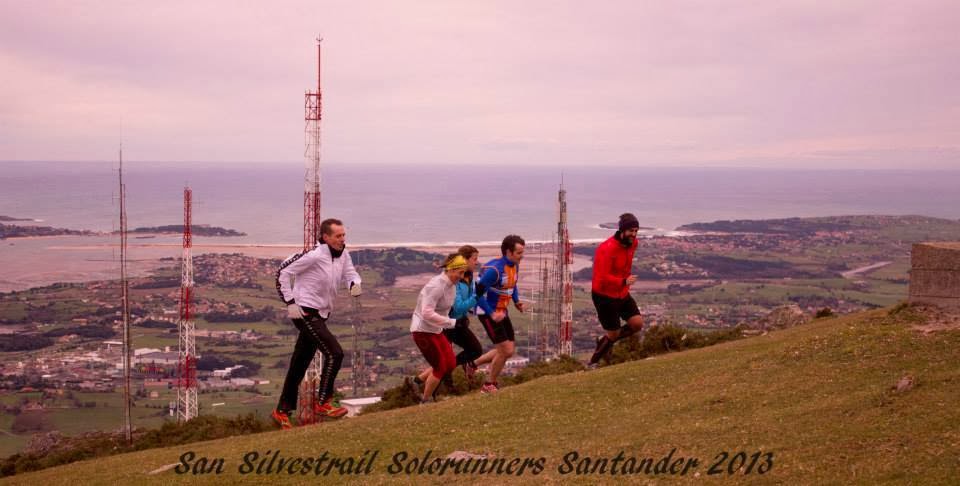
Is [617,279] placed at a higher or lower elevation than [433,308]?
higher

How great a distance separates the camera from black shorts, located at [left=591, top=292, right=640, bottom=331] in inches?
551

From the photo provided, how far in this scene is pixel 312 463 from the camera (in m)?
9.47

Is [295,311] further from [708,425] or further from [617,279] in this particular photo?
[708,425]

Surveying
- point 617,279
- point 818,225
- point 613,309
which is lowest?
point 818,225

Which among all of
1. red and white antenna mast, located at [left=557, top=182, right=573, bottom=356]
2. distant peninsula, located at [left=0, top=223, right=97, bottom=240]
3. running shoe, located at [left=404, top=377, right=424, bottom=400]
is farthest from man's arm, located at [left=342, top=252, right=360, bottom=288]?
distant peninsula, located at [left=0, top=223, right=97, bottom=240]

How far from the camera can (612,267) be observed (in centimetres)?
1359

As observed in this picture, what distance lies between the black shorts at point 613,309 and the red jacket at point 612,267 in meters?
0.16

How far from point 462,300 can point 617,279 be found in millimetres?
2246

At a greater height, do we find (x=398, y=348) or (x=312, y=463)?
(x=312, y=463)

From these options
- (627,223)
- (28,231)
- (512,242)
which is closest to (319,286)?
(512,242)

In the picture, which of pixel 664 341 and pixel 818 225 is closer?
pixel 664 341

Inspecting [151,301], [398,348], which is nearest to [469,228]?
[151,301]

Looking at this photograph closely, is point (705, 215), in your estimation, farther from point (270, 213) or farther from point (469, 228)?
point (270, 213)

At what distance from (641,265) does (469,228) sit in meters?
50.8
